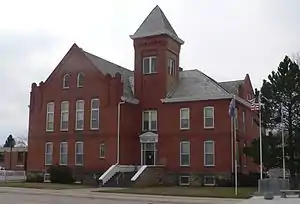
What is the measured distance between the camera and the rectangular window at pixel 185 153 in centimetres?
4875

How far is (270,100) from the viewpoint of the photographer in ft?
136

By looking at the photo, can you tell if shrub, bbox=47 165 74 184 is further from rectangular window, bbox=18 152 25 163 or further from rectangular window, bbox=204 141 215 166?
rectangular window, bbox=18 152 25 163

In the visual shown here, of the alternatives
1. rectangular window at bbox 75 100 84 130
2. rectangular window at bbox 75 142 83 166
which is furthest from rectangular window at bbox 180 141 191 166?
rectangular window at bbox 75 100 84 130

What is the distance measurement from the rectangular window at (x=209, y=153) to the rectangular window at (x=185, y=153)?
1.83 meters

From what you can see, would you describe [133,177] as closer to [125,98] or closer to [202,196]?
[125,98]

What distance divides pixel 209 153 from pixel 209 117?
3.50 meters

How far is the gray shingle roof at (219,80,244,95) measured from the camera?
5158cm

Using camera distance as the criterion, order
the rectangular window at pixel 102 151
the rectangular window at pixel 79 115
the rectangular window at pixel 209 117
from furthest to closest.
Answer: the rectangular window at pixel 79 115 → the rectangular window at pixel 102 151 → the rectangular window at pixel 209 117

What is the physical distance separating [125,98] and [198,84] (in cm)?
791

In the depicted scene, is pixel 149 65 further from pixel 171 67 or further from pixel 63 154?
pixel 63 154

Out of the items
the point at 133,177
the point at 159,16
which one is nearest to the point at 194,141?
the point at 133,177

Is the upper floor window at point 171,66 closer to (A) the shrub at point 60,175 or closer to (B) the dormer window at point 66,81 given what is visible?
(B) the dormer window at point 66,81

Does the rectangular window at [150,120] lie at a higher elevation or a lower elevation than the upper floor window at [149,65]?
lower

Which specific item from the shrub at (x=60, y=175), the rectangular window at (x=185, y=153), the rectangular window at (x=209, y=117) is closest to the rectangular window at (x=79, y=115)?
the shrub at (x=60, y=175)
